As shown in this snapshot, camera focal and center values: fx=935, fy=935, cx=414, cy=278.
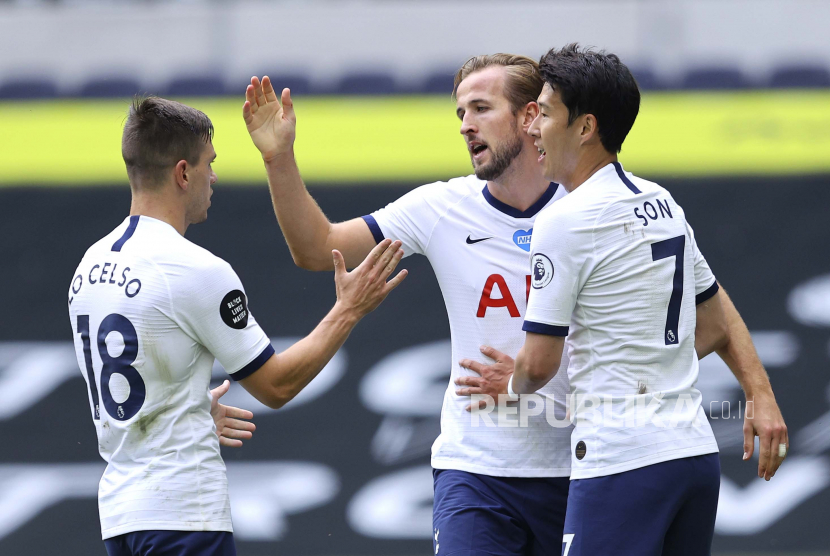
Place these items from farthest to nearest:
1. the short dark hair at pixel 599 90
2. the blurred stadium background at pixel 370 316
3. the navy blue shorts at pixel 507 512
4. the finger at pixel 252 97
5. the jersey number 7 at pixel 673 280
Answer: the blurred stadium background at pixel 370 316
the finger at pixel 252 97
the navy blue shorts at pixel 507 512
the short dark hair at pixel 599 90
the jersey number 7 at pixel 673 280

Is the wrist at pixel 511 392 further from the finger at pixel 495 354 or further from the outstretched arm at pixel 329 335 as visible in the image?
the outstretched arm at pixel 329 335

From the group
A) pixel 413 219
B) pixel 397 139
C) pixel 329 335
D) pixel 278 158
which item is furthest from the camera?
Answer: pixel 397 139

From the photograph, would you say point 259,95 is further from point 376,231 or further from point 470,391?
point 470,391

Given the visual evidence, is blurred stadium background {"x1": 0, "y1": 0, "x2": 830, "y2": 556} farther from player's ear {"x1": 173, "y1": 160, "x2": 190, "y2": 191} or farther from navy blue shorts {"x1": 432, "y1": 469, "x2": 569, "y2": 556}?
player's ear {"x1": 173, "y1": 160, "x2": 190, "y2": 191}

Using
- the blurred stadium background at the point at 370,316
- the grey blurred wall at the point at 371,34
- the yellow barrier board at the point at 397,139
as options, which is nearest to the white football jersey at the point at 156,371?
the blurred stadium background at the point at 370,316

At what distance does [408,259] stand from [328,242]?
305 centimetres

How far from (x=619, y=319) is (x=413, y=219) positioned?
3.72 feet

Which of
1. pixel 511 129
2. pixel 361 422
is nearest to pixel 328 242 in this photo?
pixel 511 129

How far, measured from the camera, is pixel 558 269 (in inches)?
106

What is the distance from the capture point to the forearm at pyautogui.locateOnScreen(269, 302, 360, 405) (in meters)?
2.88

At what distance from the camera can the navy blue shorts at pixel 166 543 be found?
2.63m

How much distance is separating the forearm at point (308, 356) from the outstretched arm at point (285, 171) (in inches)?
20.1

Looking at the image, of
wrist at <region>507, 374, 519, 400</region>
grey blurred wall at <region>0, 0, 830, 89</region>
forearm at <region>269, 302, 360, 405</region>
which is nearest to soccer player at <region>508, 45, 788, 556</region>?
wrist at <region>507, 374, 519, 400</region>

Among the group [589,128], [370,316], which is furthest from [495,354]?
[370,316]
